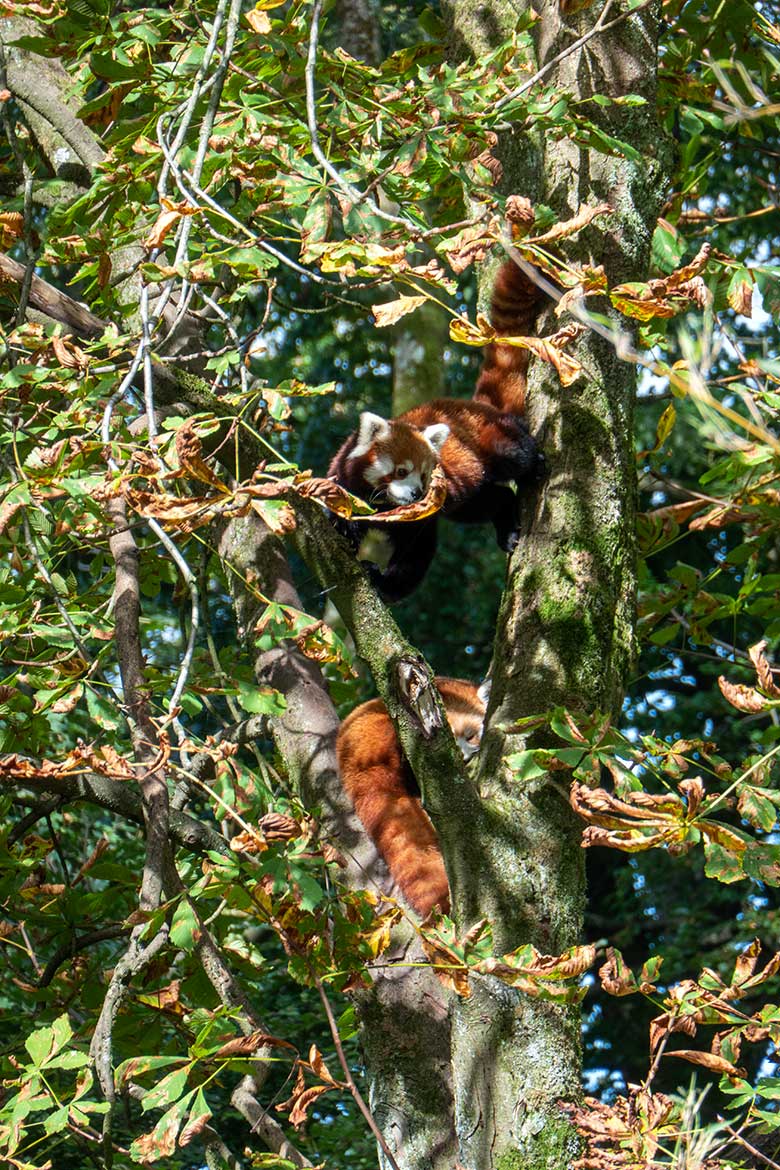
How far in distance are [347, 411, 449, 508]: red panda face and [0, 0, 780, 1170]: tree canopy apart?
3.26 ft

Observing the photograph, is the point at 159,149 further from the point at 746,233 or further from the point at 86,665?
the point at 746,233

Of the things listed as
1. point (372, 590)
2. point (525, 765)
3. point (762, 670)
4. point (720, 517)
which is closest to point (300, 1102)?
point (525, 765)

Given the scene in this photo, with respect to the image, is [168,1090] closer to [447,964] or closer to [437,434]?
[447,964]

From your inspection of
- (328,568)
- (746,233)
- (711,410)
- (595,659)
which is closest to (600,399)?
(595,659)

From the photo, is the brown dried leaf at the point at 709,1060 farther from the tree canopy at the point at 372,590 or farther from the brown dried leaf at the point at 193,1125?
the brown dried leaf at the point at 193,1125

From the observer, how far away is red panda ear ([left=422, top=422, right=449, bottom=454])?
4016 millimetres

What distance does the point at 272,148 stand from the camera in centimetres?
238

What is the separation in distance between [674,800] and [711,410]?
812 millimetres

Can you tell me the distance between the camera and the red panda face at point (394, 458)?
4.22 meters

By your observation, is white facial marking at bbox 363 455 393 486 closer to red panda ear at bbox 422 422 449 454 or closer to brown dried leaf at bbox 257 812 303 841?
red panda ear at bbox 422 422 449 454

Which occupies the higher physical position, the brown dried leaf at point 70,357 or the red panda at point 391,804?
the brown dried leaf at point 70,357

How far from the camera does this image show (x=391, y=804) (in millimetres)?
3488

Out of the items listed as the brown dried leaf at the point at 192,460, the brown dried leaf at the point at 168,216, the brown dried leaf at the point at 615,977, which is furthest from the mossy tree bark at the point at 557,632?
the brown dried leaf at the point at 168,216

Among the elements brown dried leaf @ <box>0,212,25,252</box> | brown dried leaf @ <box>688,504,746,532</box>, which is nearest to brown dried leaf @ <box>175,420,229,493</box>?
brown dried leaf @ <box>688,504,746,532</box>
